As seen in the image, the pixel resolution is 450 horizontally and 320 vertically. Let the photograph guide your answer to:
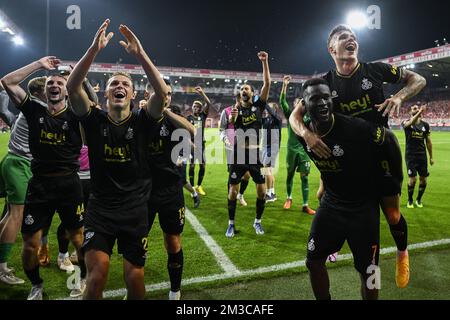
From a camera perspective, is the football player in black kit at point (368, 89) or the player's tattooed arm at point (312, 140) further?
the football player in black kit at point (368, 89)

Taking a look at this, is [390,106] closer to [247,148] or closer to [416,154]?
[247,148]

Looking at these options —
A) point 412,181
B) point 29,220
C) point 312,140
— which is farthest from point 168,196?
point 412,181

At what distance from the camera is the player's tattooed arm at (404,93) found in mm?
2949

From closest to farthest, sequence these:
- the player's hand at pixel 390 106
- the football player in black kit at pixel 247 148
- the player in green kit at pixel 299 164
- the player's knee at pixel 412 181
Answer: the player's hand at pixel 390 106 → the football player in black kit at pixel 247 148 → the player in green kit at pixel 299 164 → the player's knee at pixel 412 181

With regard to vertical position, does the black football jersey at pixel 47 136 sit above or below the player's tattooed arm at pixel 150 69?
below

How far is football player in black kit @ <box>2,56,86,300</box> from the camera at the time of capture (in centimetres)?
348

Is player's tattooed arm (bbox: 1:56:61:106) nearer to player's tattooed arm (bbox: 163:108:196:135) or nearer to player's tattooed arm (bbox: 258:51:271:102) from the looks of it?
player's tattooed arm (bbox: 163:108:196:135)

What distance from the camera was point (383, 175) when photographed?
3.03m

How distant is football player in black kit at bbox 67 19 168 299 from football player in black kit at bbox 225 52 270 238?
304 centimetres

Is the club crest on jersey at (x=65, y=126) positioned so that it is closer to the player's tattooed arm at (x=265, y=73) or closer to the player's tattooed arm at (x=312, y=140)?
the player's tattooed arm at (x=312, y=140)

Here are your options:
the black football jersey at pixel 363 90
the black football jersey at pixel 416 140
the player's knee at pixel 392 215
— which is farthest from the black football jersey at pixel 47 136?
the black football jersey at pixel 416 140

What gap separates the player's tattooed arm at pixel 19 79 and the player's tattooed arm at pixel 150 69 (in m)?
1.34

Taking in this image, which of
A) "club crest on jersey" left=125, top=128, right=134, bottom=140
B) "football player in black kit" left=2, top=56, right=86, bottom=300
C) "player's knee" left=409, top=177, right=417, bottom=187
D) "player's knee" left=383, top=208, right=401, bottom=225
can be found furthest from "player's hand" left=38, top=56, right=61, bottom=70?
"player's knee" left=409, top=177, right=417, bottom=187
